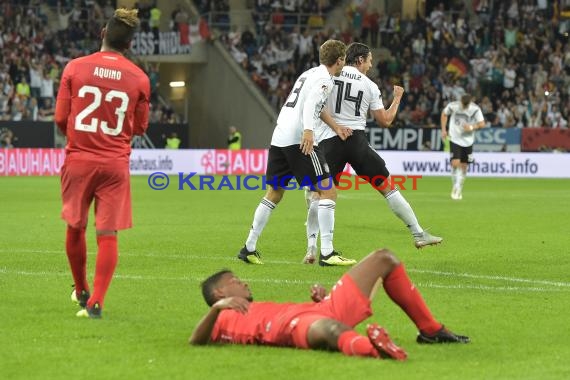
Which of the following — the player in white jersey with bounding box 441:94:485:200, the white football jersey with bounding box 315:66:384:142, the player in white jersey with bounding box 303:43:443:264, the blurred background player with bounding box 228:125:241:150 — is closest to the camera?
the player in white jersey with bounding box 303:43:443:264

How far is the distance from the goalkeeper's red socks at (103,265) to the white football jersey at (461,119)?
16.6m

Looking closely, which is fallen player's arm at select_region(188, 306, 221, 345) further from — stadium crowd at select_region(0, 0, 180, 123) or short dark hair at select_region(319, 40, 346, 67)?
stadium crowd at select_region(0, 0, 180, 123)

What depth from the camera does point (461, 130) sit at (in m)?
24.9

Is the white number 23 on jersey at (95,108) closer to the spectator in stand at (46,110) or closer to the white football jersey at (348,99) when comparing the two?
the white football jersey at (348,99)

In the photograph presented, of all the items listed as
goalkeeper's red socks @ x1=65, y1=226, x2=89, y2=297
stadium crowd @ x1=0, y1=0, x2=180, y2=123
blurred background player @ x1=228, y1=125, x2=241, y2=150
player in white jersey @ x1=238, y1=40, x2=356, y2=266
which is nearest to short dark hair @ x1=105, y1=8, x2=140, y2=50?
goalkeeper's red socks @ x1=65, y1=226, x2=89, y2=297

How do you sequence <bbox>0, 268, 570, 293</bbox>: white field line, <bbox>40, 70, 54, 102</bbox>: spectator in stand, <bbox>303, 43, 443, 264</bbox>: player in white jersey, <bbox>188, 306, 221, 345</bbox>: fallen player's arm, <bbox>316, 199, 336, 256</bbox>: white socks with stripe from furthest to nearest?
1. <bbox>40, 70, 54, 102</bbox>: spectator in stand
2. <bbox>303, 43, 443, 264</bbox>: player in white jersey
3. <bbox>316, 199, 336, 256</bbox>: white socks with stripe
4. <bbox>0, 268, 570, 293</bbox>: white field line
5. <bbox>188, 306, 221, 345</bbox>: fallen player's arm

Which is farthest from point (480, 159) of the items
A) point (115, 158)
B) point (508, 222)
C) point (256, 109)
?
point (115, 158)

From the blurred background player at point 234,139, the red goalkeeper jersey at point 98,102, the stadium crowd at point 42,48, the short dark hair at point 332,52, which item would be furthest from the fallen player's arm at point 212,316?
the blurred background player at point 234,139

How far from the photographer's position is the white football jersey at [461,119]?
80.8 ft

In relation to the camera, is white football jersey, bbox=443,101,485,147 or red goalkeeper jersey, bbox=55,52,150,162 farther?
white football jersey, bbox=443,101,485,147

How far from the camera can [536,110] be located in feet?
132

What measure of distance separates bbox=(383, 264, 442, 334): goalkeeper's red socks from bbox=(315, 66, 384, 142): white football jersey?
18.1ft

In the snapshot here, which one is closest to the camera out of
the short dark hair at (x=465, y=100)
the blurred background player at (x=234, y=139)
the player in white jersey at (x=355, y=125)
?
the player in white jersey at (x=355, y=125)

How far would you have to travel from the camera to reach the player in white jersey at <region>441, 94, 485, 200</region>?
24609 millimetres
